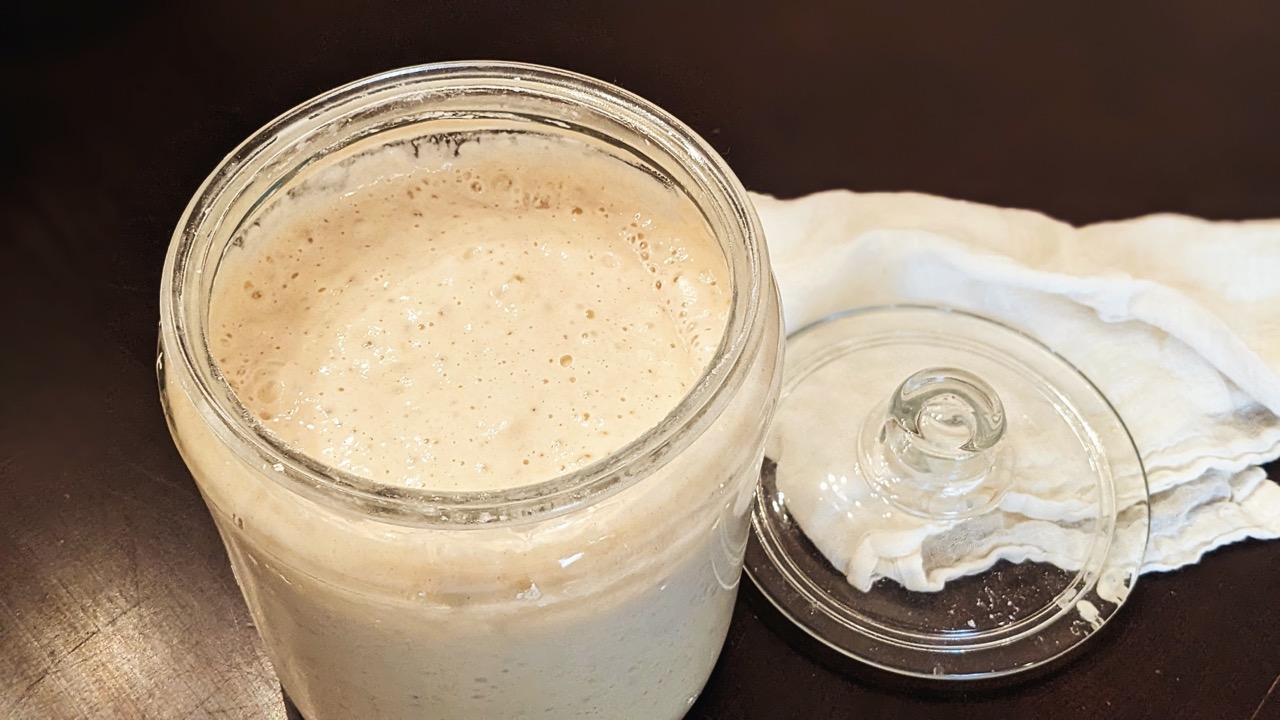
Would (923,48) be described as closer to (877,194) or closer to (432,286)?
(877,194)

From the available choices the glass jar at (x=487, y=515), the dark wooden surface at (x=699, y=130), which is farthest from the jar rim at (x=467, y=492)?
the dark wooden surface at (x=699, y=130)

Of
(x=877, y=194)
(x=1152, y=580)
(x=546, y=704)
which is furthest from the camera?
(x=877, y=194)

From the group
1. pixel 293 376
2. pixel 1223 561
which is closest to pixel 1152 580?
pixel 1223 561

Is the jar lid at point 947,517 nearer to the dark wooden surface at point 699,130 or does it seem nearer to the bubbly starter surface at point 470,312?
the dark wooden surface at point 699,130

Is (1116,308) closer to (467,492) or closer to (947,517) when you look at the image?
(947,517)

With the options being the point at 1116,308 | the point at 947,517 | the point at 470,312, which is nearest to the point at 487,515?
the point at 470,312

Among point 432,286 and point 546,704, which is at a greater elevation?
point 432,286
